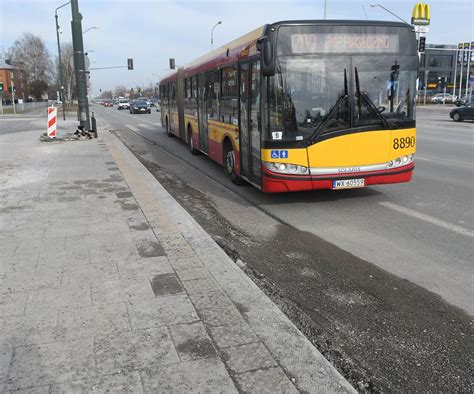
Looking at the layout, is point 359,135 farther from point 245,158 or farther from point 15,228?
point 15,228

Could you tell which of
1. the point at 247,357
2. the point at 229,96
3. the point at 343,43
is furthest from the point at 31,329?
the point at 229,96

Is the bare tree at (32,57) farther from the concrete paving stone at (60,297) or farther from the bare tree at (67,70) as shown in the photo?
the concrete paving stone at (60,297)

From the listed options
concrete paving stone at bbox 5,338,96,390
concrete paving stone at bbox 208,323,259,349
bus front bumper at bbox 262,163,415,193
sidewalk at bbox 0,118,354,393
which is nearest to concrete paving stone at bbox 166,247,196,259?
sidewalk at bbox 0,118,354,393

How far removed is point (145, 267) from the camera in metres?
4.54

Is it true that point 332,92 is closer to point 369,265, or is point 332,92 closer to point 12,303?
point 369,265

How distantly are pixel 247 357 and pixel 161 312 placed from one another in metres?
0.93

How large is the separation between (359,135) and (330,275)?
9.83 ft

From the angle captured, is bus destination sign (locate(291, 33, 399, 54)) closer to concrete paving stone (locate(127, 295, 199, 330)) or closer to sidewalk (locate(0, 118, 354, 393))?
sidewalk (locate(0, 118, 354, 393))

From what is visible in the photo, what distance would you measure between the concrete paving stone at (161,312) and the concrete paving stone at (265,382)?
0.81 metres

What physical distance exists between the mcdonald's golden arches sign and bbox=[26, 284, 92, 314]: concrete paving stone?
31.8 meters

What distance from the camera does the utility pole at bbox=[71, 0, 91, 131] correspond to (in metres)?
17.2

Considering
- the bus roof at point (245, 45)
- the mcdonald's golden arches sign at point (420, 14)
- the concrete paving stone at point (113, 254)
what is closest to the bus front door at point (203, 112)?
the bus roof at point (245, 45)

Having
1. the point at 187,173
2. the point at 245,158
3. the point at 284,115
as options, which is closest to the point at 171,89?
the point at 187,173

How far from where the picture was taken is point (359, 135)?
7.01m
